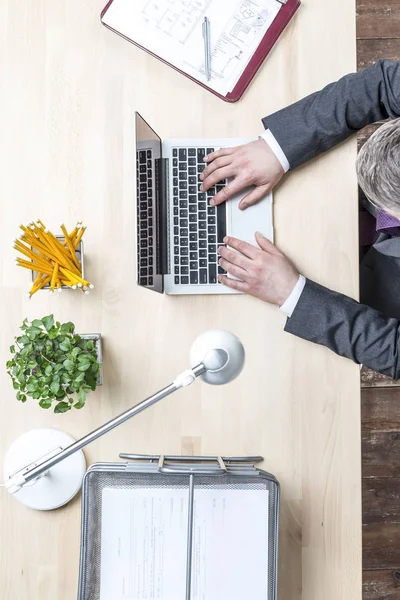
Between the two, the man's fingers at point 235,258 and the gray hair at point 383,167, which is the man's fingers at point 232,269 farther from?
the gray hair at point 383,167

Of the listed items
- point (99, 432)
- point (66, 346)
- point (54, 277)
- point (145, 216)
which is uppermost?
point (145, 216)

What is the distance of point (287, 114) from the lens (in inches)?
44.6

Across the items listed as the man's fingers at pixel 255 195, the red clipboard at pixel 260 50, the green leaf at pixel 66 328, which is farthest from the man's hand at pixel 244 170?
the green leaf at pixel 66 328

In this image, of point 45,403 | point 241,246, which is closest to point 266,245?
point 241,246

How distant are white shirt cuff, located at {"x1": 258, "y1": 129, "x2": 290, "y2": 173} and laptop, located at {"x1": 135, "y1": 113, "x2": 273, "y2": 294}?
4 centimetres

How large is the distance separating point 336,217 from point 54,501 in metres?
0.70

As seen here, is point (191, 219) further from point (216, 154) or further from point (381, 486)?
point (381, 486)

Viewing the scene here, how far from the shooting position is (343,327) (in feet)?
3.62

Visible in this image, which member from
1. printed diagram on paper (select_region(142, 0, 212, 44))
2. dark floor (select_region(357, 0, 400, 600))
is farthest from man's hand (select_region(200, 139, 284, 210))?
dark floor (select_region(357, 0, 400, 600))

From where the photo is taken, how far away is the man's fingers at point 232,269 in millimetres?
1115

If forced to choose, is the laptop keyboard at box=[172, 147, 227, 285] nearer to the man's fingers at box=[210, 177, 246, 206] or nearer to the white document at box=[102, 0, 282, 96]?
the man's fingers at box=[210, 177, 246, 206]

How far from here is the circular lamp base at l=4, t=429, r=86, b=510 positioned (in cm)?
108

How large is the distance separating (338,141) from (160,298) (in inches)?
17.0

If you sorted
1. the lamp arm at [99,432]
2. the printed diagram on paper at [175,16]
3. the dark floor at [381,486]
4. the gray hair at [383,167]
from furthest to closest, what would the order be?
the dark floor at [381,486]
the printed diagram on paper at [175,16]
the gray hair at [383,167]
the lamp arm at [99,432]
